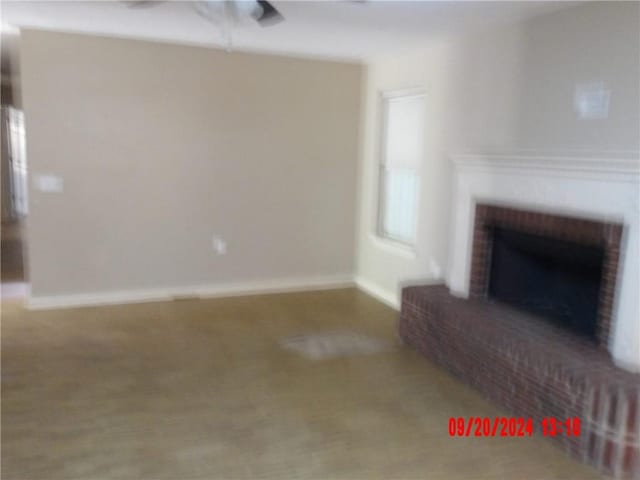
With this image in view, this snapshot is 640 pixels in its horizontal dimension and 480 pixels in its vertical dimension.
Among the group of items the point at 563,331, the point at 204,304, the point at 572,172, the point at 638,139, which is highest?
the point at 638,139

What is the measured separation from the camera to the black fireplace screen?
3.10m

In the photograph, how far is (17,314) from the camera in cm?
443

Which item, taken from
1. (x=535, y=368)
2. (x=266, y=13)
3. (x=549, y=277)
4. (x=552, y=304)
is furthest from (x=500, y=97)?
(x=535, y=368)

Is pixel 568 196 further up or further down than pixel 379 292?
further up

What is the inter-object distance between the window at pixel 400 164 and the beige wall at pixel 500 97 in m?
0.11

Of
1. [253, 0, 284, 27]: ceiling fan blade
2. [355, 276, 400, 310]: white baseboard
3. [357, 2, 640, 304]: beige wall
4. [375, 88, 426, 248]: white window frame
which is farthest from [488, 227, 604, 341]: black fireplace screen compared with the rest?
A: [253, 0, 284, 27]: ceiling fan blade

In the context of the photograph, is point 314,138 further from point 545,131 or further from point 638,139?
point 638,139

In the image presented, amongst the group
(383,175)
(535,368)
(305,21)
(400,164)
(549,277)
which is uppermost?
(305,21)

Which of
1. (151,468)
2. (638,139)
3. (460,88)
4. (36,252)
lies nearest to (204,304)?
(36,252)

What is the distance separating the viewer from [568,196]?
3008 millimetres

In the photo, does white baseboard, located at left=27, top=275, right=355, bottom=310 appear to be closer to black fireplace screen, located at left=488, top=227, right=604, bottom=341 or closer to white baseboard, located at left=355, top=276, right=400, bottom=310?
white baseboard, located at left=355, top=276, right=400, bottom=310

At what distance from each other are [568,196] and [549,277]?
68 cm

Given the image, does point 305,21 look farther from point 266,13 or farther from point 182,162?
point 182,162

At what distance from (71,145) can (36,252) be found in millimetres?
965
